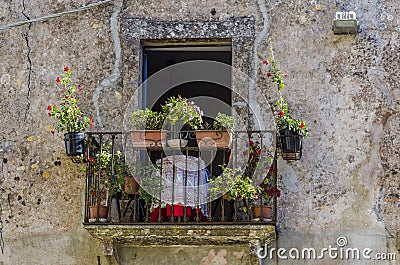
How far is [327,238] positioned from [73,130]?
2.32 m

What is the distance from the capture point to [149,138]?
32.0 ft

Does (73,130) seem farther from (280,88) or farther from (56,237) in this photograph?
(280,88)

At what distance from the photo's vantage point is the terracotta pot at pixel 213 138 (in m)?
9.69

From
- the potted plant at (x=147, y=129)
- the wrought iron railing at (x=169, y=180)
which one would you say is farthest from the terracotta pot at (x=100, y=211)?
the potted plant at (x=147, y=129)

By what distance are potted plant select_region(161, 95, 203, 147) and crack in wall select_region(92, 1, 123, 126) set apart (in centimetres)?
86

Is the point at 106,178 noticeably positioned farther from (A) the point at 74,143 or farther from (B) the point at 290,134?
A: (B) the point at 290,134

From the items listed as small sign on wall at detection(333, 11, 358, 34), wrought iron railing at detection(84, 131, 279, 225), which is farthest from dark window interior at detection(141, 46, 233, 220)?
small sign on wall at detection(333, 11, 358, 34)

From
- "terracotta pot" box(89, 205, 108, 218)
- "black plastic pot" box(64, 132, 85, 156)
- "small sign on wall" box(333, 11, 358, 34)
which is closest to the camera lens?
"terracotta pot" box(89, 205, 108, 218)

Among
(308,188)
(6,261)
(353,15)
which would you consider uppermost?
(353,15)

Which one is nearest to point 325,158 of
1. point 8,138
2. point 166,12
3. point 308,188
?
point 308,188

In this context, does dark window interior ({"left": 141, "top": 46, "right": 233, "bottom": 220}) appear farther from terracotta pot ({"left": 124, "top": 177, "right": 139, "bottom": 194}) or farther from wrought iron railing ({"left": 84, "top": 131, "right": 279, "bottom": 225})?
terracotta pot ({"left": 124, "top": 177, "right": 139, "bottom": 194})

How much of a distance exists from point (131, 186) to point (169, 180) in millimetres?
325

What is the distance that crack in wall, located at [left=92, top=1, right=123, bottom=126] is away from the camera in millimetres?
10453

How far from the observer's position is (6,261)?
10.1m
